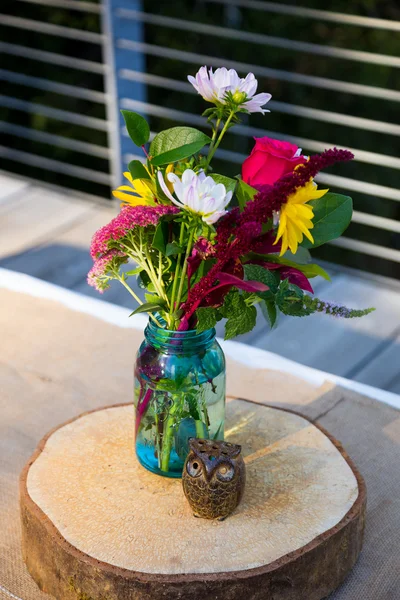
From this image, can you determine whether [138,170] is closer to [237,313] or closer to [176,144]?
[176,144]

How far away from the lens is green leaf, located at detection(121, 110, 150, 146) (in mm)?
961

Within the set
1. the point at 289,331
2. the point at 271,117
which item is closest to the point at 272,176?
the point at 289,331

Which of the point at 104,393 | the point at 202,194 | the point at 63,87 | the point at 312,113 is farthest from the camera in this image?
the point at 63,87

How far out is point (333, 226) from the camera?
939 millimetres

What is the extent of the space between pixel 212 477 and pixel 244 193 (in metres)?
0.32

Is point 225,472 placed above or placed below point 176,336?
below

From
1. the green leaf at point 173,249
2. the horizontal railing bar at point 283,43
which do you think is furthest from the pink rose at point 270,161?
the horizontal railing bar at point 283,43

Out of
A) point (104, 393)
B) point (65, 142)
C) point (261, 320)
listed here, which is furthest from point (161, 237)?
point (65, 142)

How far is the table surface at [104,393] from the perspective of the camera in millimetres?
1101

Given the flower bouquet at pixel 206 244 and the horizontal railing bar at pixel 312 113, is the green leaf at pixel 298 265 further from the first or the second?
the horizontal railing bar at pixel 312 113

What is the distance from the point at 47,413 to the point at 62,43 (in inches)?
118

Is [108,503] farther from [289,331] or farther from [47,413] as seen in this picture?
[289,331]

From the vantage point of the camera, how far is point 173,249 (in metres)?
0.92

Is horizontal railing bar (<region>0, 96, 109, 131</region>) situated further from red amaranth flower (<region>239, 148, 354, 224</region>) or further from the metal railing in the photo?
red amaranth flower (<region>239, 148, 354, 224</region>)
